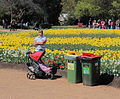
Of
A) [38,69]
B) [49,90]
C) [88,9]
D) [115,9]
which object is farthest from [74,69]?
[88,9]

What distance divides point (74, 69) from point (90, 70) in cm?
56

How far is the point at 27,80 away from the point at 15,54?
2257mm

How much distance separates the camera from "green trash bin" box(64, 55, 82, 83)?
7.92 m

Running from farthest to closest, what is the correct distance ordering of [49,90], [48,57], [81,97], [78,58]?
[48,57]
[78,58]
[49,90]
[81,97]

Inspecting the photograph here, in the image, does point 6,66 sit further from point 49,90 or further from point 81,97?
point 81,97

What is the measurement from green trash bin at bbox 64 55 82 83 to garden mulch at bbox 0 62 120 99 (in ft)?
0.51

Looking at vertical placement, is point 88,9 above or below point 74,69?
above

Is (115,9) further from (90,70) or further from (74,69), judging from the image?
(90,70)

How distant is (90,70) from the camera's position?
7551 mm

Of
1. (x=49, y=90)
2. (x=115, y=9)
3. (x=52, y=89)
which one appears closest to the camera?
(x=49, y=90)

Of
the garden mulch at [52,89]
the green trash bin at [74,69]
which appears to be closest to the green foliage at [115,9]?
the garden mulch at [52,89]

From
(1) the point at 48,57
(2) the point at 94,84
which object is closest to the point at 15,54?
(1) the point at 48,57

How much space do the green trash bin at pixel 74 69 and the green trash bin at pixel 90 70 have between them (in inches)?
8.9

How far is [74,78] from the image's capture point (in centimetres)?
796
